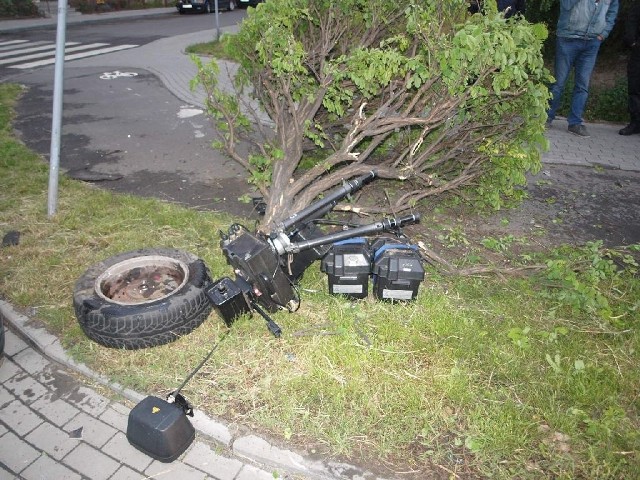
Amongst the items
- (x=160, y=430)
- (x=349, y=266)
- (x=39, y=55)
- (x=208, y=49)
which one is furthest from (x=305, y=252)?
(x=39, y=55)

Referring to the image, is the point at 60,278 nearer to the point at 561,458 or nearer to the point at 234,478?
the point at 234,478

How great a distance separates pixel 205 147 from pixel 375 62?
3.98m

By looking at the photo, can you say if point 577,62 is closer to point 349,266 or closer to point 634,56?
point 634,56

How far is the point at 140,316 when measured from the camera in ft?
10.8

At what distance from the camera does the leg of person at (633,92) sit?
25.8ft

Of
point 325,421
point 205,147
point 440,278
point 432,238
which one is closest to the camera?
point 325,421

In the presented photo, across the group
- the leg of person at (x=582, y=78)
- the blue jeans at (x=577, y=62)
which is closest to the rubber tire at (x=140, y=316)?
the blue jeans at (x=577, y=62)

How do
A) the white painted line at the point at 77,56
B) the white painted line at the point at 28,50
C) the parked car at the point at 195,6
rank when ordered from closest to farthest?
1. the white painted line at the point at 77,56
2. the white painted line at the point at 28,50
3. the parked car at the point at 195,6

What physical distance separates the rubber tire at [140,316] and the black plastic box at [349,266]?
1.04m

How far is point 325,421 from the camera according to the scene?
9.67ft

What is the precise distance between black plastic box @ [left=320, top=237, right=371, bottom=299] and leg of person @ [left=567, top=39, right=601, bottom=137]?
6.29m

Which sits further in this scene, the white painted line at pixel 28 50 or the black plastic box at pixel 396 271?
the white painted line at pixel 28 50

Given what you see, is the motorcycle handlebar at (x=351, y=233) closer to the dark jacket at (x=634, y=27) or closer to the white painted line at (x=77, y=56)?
the dark jacket at (x=634, y=27)

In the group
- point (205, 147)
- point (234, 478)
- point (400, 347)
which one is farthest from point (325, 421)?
point (205, 147)
